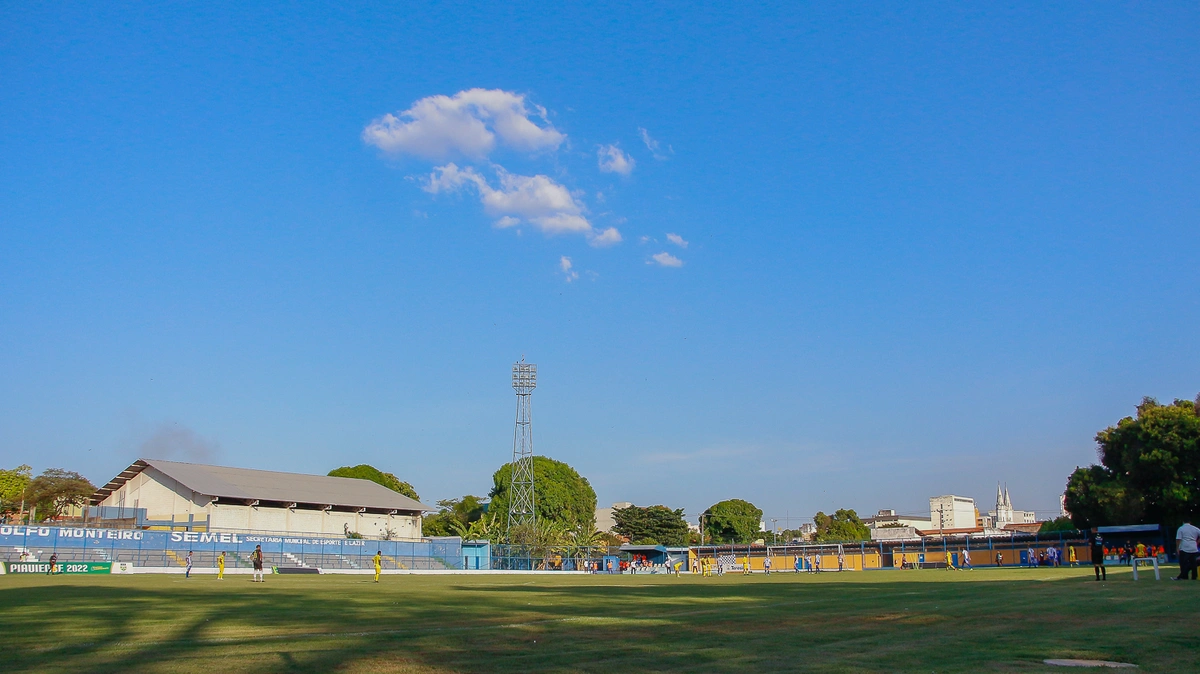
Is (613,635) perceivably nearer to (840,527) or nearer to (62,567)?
(62,567)

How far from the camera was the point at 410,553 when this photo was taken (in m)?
77.4

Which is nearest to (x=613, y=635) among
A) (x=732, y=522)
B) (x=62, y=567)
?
(x=62, y=567)

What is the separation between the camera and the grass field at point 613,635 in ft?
35.8

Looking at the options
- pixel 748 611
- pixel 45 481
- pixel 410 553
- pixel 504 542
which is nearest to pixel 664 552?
pixel 504 542

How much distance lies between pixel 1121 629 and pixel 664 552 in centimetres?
9052

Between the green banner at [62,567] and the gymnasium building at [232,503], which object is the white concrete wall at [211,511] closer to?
the gymnasium building at [232,503]

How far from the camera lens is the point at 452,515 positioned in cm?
14438

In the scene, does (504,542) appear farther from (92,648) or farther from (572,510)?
(92,648)

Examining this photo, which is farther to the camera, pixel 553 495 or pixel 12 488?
pixel 553 495

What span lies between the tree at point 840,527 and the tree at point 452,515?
61.3 meters

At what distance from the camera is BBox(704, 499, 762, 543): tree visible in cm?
15188

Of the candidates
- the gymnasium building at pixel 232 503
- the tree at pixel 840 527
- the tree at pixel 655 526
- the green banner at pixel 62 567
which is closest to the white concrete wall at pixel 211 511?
the gymnasium building at pixel 232 503

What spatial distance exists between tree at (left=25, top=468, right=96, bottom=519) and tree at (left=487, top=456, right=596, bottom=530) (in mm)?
51302

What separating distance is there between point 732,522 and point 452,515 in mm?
48092
